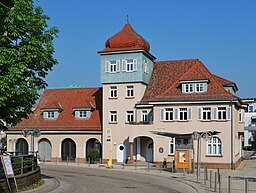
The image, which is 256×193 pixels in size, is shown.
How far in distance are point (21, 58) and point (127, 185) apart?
9.55m

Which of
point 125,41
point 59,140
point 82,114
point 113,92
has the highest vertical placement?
point 125,41

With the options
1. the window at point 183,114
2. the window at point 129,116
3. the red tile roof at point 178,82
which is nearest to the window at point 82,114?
the window at point 129,116

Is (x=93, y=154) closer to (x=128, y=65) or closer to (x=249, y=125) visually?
(x=128, y=65)

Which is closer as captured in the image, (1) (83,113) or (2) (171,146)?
(2) (171,146)

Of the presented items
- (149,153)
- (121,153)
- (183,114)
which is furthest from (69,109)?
(183,114)

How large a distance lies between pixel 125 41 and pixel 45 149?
50.2 feet

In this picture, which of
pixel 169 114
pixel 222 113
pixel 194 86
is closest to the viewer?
pixel 222 113

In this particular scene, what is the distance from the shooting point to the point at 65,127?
1962 inches

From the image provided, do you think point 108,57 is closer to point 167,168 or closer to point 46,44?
point 167,168

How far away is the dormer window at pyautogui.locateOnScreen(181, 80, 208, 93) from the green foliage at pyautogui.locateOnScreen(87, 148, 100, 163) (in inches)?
455

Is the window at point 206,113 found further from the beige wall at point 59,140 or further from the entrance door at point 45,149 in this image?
the entrance door at point 45,149

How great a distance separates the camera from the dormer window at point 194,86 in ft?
141

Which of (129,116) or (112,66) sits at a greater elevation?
(112,66)

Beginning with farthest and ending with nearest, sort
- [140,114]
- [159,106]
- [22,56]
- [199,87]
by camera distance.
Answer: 1. [140,114]
2. [159,106]
3. [199,87]
4. [22,56]
